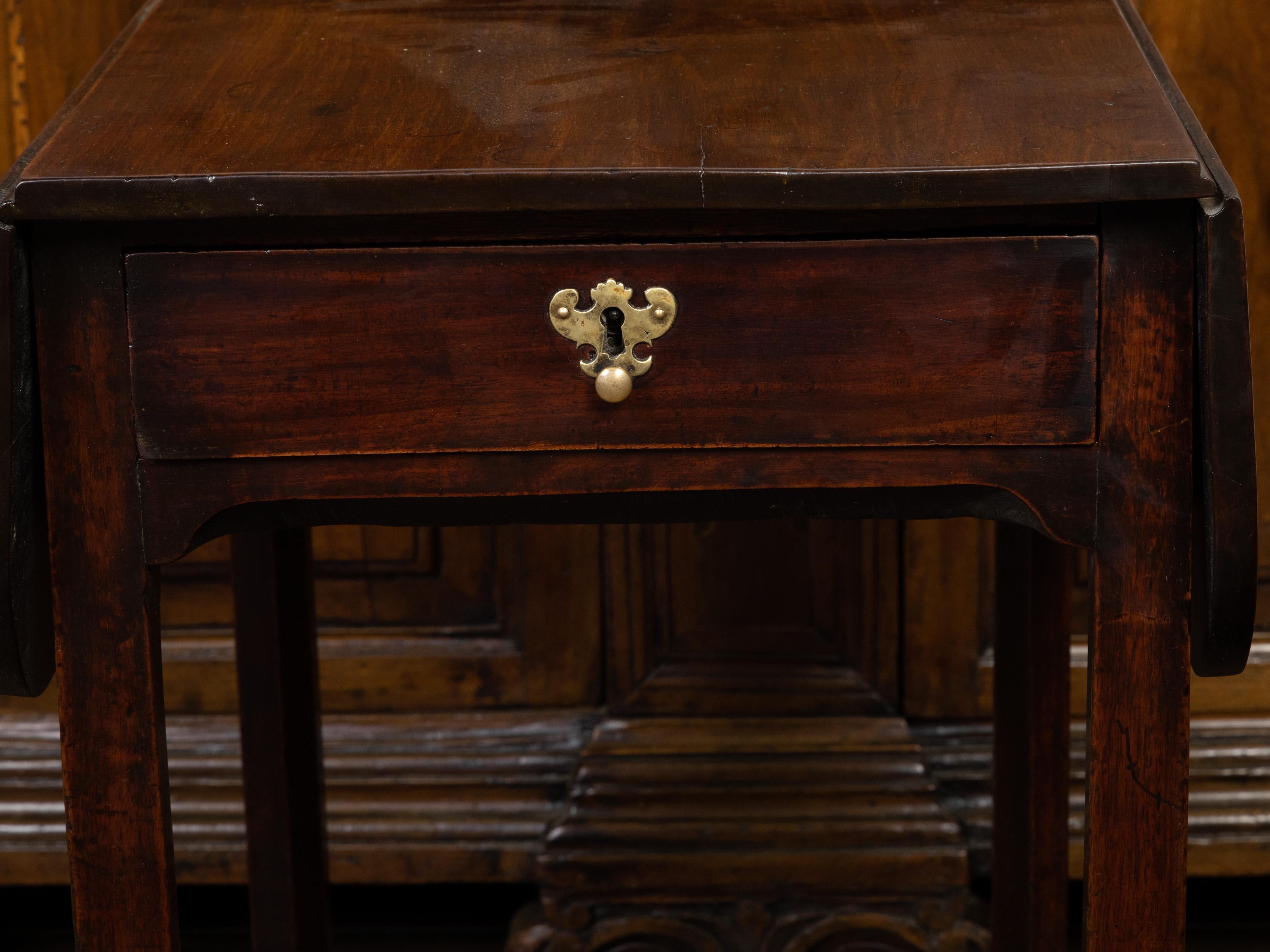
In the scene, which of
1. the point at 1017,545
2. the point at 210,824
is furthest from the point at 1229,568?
the point at 210,824

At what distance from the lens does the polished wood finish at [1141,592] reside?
1.96 ft

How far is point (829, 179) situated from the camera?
58 cm

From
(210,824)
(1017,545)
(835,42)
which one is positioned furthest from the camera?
(210,824)

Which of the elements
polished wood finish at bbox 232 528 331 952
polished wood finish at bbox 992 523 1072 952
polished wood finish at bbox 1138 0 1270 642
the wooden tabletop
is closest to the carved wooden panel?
polished wood finish at bbox 992 523 1072 952

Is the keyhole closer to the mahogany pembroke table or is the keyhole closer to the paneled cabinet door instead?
the mahogany pembroke table

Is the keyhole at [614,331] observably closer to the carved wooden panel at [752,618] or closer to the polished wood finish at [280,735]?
the polished wood finish at [280,735]

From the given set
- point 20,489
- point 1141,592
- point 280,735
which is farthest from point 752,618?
point 20,489

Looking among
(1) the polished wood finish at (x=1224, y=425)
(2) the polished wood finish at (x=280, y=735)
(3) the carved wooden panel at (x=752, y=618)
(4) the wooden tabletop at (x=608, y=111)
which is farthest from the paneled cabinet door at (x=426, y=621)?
(1) the polished wood finish at (x=1224, y=425)

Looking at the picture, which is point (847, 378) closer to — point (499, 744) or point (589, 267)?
point (589, 267)

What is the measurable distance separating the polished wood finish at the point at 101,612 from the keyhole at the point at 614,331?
251 millimetres

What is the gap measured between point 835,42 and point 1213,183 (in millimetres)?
260

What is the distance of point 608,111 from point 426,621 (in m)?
0.77

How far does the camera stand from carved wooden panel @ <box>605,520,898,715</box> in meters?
1.25

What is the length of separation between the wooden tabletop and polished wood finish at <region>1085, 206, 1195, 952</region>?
1.9 inches
